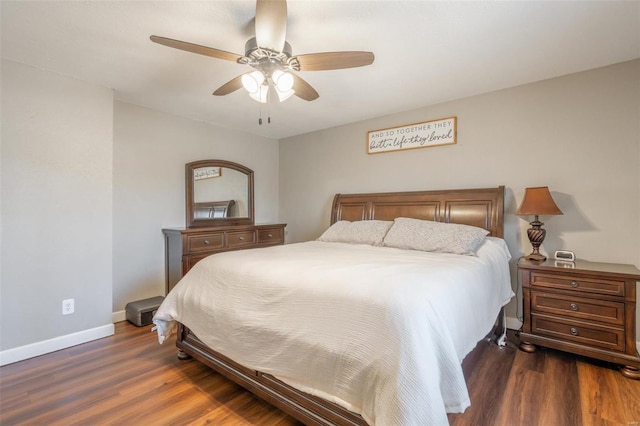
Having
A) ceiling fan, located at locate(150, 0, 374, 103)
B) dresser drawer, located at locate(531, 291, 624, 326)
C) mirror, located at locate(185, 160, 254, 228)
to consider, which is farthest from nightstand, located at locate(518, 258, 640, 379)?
mirror, located at locate(185, 160, 254, 228)

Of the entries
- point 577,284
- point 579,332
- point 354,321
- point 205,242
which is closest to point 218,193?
point 205,242

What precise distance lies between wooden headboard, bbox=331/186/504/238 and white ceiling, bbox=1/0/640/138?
1054mm

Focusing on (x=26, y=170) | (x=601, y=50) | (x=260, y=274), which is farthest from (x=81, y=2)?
(x=601, y=50)

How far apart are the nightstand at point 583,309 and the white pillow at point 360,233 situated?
1.24m

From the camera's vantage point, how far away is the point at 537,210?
96.5 inches

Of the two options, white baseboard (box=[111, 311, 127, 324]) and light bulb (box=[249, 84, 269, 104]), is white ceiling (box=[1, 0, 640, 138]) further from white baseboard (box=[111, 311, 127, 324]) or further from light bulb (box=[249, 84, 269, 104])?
white baseboard (box=[111, 311, 127, 324])

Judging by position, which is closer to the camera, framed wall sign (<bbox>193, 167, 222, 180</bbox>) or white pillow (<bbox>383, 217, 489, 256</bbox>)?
white pillow (<bbox>383, 217, 489, 256</bbox>)

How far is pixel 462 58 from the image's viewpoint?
231 centimetres

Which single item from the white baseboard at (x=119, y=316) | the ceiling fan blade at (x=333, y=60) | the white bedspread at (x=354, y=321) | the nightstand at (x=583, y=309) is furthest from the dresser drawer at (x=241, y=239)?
the nightstand at (x=583, y=309)

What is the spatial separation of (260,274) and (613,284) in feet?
8.13

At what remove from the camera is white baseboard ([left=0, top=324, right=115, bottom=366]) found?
2.30 m

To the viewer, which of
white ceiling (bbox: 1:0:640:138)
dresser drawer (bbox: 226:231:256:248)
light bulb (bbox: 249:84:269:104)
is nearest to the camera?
white ceiling (bbox: 1:0:640:138)

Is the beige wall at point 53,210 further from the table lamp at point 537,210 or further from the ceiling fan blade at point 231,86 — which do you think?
the table lamp at point 537,210

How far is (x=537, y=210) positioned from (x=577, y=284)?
0.62 m
